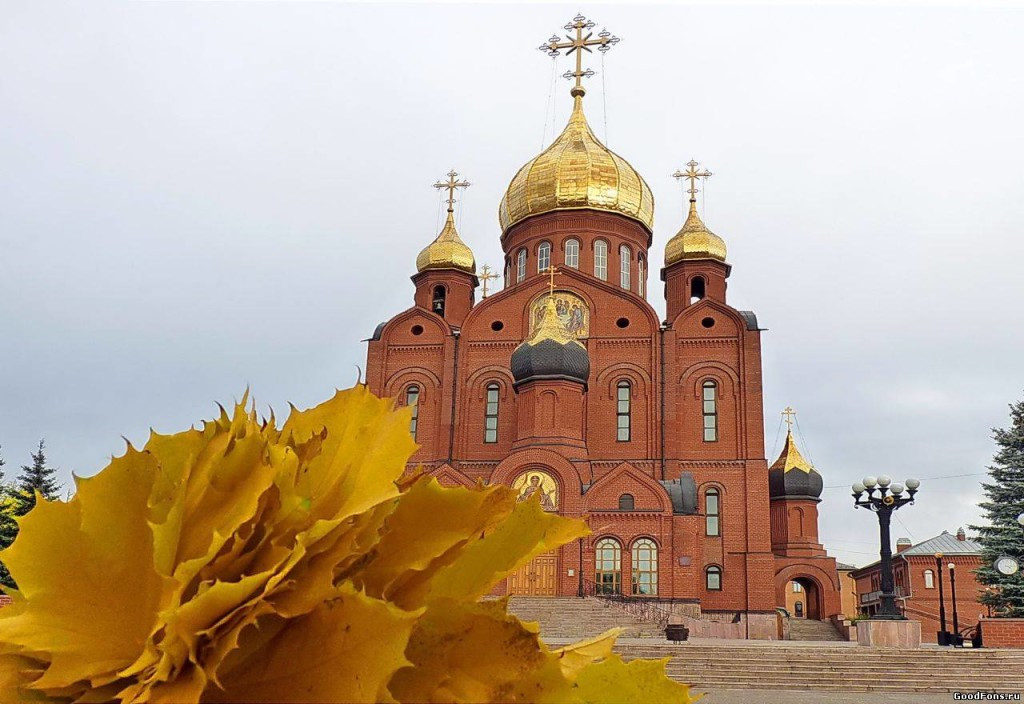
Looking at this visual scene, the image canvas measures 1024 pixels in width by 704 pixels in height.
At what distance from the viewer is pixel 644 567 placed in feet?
92.1

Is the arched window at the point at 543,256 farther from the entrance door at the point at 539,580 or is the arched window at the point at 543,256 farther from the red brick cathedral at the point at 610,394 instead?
the entrance door at the point at 539,580

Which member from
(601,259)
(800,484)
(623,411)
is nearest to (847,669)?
(623,411)

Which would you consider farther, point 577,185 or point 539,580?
point 577,185

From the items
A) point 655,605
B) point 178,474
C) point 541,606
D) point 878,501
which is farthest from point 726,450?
point 178,474

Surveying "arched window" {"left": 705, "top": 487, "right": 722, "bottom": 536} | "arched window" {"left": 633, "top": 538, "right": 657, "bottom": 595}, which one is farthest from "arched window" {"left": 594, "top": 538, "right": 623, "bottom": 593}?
"arched window" {"left": 705, "top": 487, "right": 722, "bottom": 536}

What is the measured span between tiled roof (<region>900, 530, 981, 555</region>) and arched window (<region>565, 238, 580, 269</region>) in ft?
77.8

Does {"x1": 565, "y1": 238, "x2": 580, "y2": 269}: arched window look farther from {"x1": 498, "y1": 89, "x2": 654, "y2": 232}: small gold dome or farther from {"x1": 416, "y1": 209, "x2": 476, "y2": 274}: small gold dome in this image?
{"x1": 416, "y1": 209, "x2": 476, "y2": 274}: small gold dome

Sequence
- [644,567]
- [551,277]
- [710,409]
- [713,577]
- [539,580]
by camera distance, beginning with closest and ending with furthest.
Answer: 1. [644,567]
2. [539,580]
3. [713,577]
4. [710,409]
5. [551,277]

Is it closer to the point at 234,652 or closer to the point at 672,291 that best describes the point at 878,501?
the point at 672,291

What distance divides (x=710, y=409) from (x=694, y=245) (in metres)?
7.93

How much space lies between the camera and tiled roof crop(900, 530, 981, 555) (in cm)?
4534

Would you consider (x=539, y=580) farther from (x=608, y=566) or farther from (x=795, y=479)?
(x=795, y=479)
